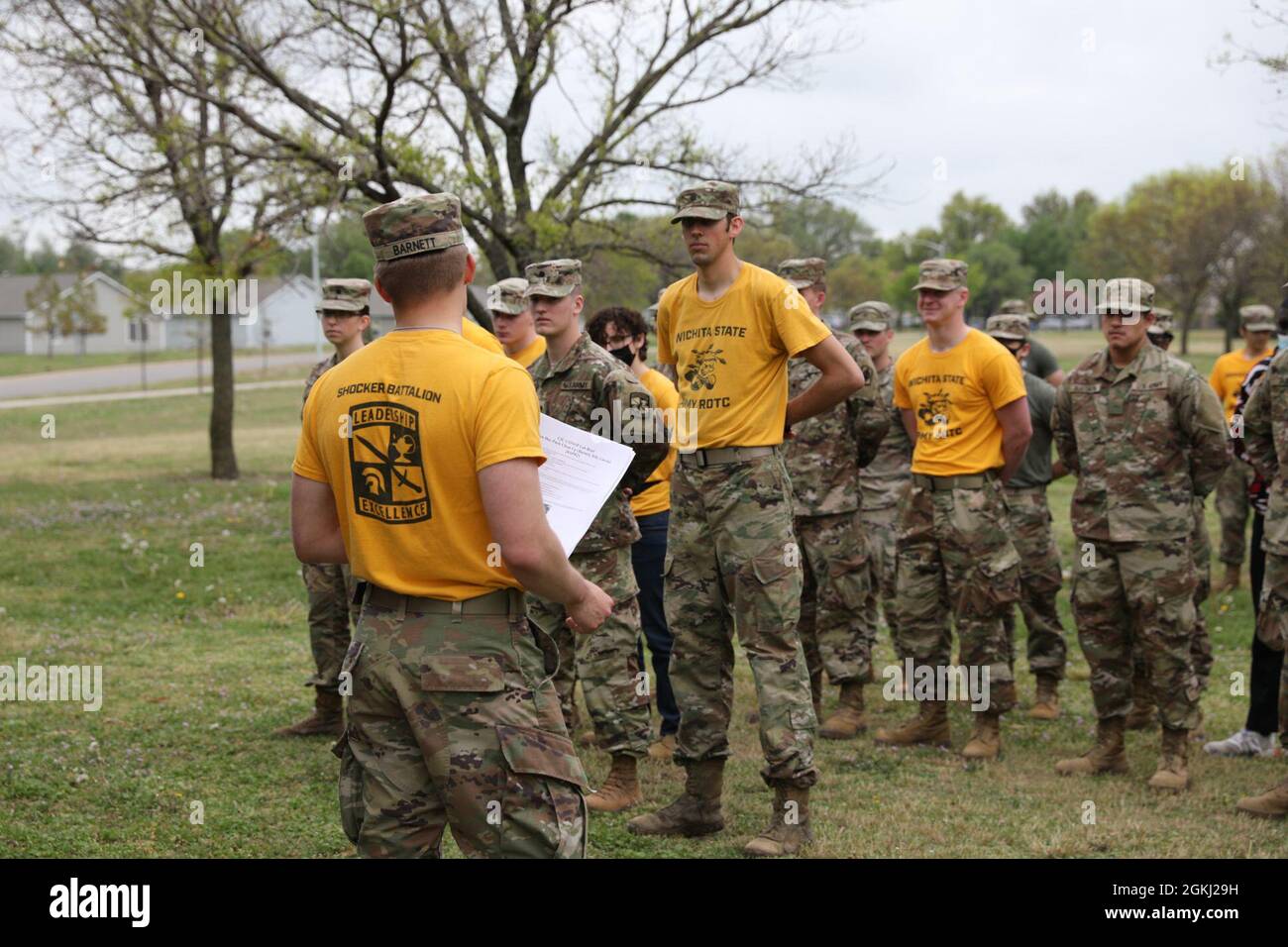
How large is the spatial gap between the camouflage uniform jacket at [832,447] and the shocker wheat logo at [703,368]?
2.19 m

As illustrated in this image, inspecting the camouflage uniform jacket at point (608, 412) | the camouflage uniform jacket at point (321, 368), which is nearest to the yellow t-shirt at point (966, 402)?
the camouflage uniform jacket at point (608, 412)

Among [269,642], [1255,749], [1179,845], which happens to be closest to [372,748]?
[1179,845]

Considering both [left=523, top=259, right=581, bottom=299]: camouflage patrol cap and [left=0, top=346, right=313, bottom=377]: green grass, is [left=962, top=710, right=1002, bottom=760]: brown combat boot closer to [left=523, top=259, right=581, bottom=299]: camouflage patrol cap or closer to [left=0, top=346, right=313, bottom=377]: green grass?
[left=523, top=259, right=581, bottom=299]: camouflage patrol cap

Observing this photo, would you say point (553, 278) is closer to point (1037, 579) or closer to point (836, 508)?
point (836, 508)

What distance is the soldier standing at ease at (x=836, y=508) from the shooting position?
303 inches

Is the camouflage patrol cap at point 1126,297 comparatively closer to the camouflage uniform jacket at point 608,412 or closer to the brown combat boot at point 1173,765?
the brown combat boot at point 1173,765

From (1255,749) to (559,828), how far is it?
205 inches

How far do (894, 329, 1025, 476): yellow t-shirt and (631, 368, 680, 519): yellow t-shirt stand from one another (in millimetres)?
1404

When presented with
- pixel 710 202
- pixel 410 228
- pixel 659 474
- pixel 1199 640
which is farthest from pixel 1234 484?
pixel 410 228

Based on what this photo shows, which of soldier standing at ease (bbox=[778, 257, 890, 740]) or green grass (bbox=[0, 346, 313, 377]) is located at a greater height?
green grass (bbox=[0, 346, 313, 377])

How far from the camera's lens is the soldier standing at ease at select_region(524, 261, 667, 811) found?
5988mm

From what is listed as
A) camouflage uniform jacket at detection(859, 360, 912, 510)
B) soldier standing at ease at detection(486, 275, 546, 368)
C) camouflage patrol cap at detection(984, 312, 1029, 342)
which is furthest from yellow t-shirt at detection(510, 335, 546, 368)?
camouflage patrol cap at detection(984, 312, 1029, 342)

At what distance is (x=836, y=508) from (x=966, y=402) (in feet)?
3.41
